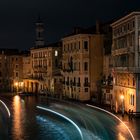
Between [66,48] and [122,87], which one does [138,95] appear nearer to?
[122,87]

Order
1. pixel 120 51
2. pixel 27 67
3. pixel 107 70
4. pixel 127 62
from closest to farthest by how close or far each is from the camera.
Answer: pixel 127 62 < pixel 120 51 < pixel 107 70 < pixel 27 67

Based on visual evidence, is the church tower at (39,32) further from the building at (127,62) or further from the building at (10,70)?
the building at (127,62)

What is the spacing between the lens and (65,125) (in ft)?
183

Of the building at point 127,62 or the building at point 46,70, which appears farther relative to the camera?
the building at point 46,70

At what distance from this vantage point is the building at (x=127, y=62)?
2355 inches

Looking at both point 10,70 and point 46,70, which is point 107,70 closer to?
point 46,70

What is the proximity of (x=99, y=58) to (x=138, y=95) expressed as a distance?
2322 centimetres

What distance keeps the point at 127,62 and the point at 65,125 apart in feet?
42.3

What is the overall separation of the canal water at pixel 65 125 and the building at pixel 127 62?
12.8ft

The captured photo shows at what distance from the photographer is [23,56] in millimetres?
133375

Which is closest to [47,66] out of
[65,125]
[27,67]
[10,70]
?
[27,67]

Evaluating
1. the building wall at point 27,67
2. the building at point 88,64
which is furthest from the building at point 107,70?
the building wall at point 27,67

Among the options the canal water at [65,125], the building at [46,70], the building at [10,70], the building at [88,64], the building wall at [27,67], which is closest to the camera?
the canal water at [65,125]

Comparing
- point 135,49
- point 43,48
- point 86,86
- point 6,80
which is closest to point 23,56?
point 6,80
